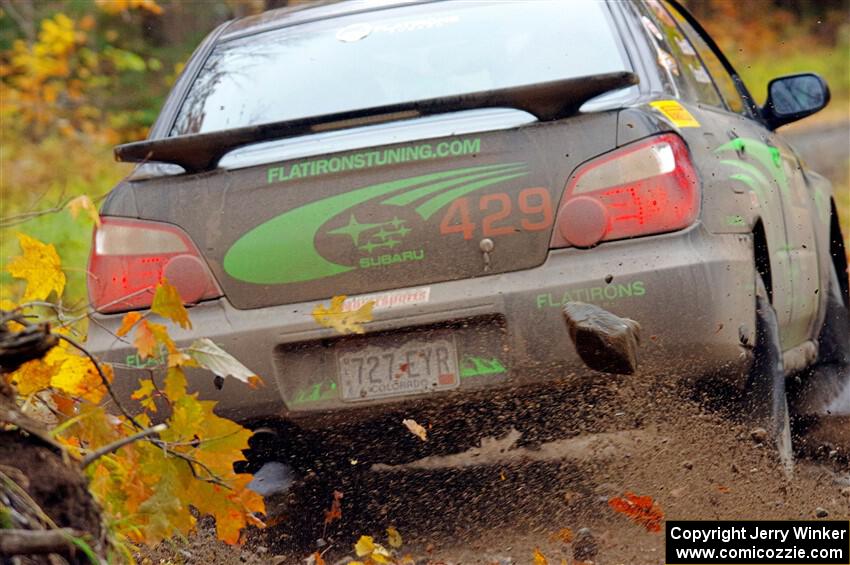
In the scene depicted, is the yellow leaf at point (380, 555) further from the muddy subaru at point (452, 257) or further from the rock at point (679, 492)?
the rock at point (679, 492)

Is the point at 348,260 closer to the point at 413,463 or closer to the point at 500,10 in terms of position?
the point at 413,463

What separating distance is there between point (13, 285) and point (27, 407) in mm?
4925

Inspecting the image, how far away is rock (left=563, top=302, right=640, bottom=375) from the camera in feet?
12.6

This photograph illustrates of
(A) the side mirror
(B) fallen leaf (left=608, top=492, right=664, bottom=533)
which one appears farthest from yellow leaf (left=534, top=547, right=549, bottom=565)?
(A) the side mirror

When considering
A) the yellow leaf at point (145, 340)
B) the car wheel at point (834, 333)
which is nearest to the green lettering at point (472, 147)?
the yellow leaf at point (145, 340)

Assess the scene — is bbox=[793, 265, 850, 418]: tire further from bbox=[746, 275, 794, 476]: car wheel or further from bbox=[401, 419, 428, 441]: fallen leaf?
bbox=[401, 419, 428, 441]: fallen leaf

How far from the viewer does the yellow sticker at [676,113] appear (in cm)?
416

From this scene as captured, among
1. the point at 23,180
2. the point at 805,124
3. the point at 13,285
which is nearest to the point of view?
the point at 13,285

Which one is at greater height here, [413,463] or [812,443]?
[413,463]

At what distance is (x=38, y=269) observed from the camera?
3.55 meters

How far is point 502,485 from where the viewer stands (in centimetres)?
438

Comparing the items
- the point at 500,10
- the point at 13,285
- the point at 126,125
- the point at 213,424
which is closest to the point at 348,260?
the point at 213,424

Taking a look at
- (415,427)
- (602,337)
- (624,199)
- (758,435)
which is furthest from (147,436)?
(758,435)

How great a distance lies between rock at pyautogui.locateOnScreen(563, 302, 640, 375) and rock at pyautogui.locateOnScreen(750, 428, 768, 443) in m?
0.49
